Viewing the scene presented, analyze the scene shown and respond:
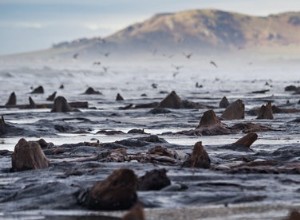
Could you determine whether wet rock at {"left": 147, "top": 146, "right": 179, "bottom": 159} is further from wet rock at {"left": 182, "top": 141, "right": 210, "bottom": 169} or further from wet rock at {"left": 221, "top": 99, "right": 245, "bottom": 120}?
wet rock at {"left": 221, "top": 99, "right": 245, "bottom": 120}

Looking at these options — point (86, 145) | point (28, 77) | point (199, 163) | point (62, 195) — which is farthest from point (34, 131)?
point (28, 77)

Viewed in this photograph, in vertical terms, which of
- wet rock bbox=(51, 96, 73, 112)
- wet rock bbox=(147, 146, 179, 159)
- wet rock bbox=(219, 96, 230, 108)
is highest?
wet rock bbox=(147, 146, 179, 159)

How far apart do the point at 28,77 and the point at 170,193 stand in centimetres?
5810

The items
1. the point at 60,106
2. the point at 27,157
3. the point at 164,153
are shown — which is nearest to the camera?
the point at 27,157

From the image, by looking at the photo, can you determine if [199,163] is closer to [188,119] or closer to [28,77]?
[188,119]

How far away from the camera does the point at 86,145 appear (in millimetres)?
13938

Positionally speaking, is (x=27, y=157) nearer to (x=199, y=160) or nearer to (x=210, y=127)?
(x=199, y=160)

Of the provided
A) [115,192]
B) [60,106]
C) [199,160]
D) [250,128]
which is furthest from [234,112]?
[115,192]

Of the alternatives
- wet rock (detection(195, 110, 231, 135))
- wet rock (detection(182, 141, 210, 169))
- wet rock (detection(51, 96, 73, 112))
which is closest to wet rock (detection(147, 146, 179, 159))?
wet rock (detection(182, 141, 210, 169))

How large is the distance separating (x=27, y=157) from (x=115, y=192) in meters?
3.09

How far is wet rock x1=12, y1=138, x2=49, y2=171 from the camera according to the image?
1092 cm

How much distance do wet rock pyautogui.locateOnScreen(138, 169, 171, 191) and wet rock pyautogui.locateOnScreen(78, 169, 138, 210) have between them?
0.68m

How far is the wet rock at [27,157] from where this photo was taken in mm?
10922

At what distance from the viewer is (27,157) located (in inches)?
436
